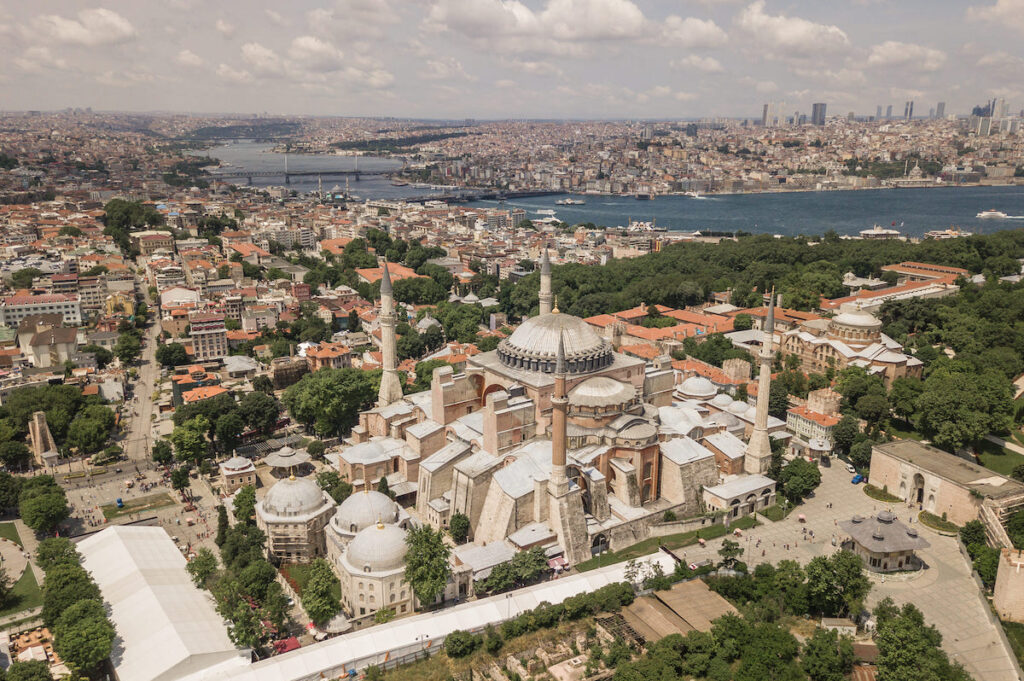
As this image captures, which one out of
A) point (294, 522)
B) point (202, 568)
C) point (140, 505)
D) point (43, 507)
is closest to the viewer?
point (202, 568)

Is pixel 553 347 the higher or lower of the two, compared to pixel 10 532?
higher

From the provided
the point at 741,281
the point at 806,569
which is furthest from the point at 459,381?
the point at 741,281

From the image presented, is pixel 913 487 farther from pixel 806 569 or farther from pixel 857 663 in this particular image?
pixel 857 663

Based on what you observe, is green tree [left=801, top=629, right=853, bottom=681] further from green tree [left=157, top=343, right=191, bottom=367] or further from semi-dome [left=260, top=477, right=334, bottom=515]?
green tree [left=157, top=343, right=191, bottom=367]

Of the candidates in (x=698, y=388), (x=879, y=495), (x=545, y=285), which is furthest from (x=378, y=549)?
(x=879, y=495)

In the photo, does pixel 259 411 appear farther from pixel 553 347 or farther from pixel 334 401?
pixel 553 347

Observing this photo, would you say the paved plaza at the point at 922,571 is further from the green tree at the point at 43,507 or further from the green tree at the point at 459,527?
the green tree at the point at 43,507
